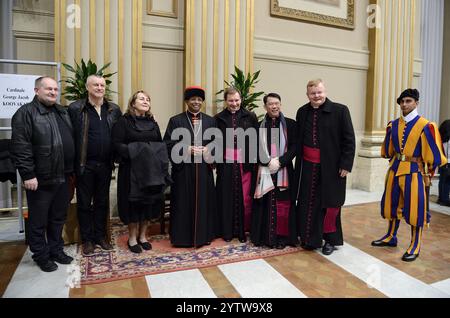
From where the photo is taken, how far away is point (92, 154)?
2.81m

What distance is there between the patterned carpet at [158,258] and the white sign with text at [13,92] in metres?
1.49

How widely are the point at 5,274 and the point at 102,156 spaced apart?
1112mm

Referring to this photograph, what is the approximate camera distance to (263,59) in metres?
5.16

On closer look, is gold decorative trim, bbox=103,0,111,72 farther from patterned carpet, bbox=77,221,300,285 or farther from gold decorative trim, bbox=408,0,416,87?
gold decorative trim, bbox=408,0,416,87

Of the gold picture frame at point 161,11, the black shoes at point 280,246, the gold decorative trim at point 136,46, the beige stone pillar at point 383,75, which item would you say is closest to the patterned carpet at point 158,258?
the black shoes at point 280,246

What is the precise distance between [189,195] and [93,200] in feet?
2.71

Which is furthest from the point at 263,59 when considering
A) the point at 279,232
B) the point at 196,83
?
the point at 279,232

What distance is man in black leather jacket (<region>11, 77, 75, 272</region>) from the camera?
2.42 m

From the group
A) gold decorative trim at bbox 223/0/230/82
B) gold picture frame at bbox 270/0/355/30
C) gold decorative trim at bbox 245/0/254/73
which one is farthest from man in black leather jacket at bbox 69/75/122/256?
gold picture frame at bbox 270/0/355/30

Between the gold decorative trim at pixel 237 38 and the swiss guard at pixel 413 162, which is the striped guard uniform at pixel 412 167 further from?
the gold decorative trim at pixel 237 38

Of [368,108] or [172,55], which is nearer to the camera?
[172,55]

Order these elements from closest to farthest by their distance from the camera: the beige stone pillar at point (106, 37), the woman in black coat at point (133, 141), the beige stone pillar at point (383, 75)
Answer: the woman in black coat at point (133, 141) → the beige stone pillar at point (106, 37) → the beige stone pillar at point (383, 75)

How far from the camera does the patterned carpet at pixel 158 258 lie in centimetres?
258
